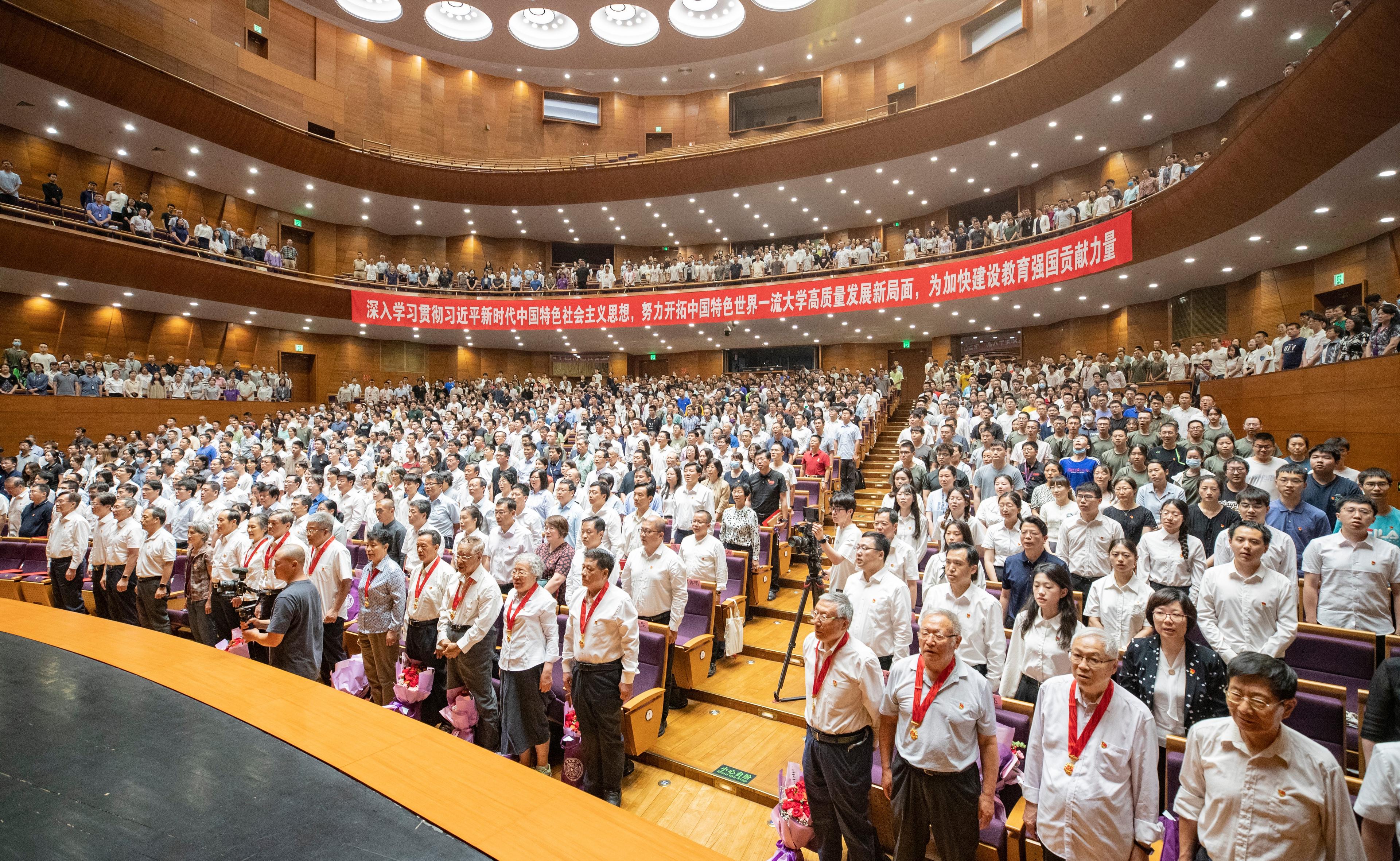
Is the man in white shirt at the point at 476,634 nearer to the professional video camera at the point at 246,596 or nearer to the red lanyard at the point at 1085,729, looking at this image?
the professional video camera at the point at 246,596

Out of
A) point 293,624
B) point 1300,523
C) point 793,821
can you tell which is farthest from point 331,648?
point 1300,523

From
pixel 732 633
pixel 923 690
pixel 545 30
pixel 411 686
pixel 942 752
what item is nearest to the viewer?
pixel 942 752

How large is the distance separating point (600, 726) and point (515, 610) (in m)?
0.77

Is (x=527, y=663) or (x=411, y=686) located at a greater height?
(x=527, y=663)

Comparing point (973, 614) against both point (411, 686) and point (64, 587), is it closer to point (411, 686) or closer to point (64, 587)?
point (411, 686)

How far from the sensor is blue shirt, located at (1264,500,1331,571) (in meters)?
3.95

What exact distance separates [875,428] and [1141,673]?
9.32m

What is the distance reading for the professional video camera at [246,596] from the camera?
3.94 m

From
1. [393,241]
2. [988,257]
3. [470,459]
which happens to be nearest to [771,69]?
[988,257]

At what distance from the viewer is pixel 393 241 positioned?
20.4 meters

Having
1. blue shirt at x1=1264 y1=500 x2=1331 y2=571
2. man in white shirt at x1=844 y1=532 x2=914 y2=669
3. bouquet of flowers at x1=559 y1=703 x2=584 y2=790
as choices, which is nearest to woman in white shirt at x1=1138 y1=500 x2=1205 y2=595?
blue shirt at x1=1264 y1=500 x2=1331 y2=571

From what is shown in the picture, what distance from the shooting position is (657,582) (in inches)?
162

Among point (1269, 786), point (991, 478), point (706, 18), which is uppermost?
point (706, 18)

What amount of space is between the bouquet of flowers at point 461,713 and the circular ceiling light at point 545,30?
68.7 ft
